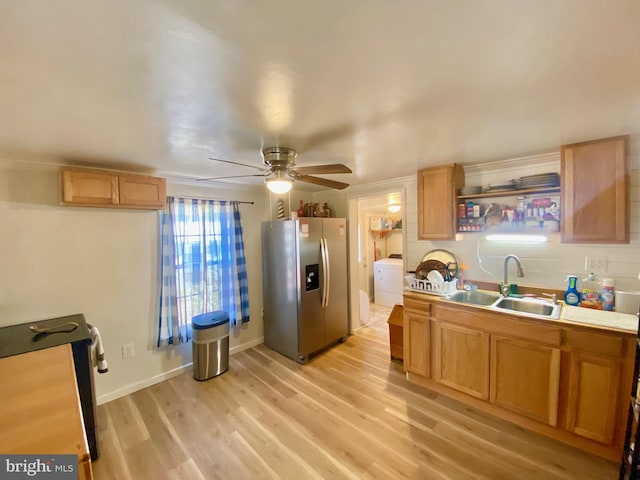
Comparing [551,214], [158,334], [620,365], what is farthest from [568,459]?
[158,334]

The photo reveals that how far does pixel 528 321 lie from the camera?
6.74 feet

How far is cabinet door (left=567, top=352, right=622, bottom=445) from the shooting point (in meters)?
1.77

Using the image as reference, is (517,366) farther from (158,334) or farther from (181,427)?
(158,334)

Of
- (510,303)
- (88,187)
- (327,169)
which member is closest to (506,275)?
(510,303)

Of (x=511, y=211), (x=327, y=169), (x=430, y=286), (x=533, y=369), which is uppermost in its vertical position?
(x=327, y=169)

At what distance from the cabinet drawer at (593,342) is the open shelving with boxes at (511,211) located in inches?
36.5

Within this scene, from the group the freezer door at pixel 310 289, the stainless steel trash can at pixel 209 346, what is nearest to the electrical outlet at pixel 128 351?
the stainless steel trash can at pixel 209 346

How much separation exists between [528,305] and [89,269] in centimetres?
412

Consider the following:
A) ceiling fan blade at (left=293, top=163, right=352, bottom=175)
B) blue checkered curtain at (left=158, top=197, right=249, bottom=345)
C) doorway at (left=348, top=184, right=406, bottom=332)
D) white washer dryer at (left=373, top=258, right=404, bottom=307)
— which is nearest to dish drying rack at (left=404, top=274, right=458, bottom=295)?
doorway at (left=348, top=184, right=406, bottom=332)

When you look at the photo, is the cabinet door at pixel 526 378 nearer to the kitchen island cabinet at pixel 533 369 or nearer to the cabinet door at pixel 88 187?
the kitchen island cabinet at pixel 533 369

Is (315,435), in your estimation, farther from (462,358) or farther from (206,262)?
(206,262)

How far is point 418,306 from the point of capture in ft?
8.84

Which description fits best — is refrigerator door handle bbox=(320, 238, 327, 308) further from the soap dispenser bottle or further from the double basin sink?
the soap dispenser bottle

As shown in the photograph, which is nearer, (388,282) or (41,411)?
(41,411)
